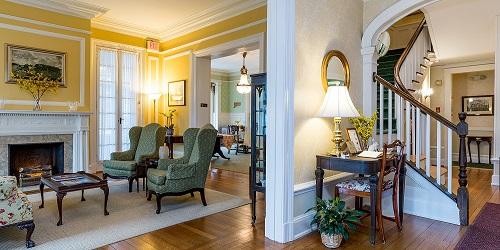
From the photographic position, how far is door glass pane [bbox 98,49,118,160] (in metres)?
6.91

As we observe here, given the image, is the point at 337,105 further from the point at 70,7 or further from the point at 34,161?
the point at 34,161

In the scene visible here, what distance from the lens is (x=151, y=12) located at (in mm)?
6320

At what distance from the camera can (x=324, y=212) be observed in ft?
9.25

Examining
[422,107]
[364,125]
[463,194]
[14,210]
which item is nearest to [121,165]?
[14,210]

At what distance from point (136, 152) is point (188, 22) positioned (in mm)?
3203

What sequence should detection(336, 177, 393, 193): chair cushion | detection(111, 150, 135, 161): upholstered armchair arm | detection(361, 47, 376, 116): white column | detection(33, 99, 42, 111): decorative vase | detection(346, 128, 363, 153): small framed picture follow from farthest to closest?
1. detection(33, 99, 42, 111): decorative vase
2. detection(111, 150, 135, 161): upholstered armchair arm
3. detection(361, 47, 376, 116): white column
4. detection(346, 128, 363, 153): small framed picture
5. detection(336, 177, 393, 193): chair cushion

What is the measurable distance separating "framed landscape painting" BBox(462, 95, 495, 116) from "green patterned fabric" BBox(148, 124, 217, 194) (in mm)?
7898

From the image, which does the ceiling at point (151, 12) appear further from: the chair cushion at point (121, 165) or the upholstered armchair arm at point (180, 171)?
the upholstered armchair arm at point (180, 171)

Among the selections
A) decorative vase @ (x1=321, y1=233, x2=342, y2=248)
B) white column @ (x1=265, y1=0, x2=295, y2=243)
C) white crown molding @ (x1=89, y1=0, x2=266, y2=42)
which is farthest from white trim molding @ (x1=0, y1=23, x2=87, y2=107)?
decorative vase @ (x1=321, y1=233, x2=342, y2=248)

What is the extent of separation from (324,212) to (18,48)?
225 inches

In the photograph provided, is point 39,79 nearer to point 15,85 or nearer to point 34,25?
point 15,85

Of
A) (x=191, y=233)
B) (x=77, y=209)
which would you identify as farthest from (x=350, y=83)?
(x=77, y=209)

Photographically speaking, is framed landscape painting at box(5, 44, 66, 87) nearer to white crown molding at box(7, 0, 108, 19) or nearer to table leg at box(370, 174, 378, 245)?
white crown molding at box(7, 0, 108, 19)

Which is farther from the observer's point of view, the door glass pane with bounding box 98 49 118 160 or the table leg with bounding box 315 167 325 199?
the door glass pane with bounding box 98 49 118 160
